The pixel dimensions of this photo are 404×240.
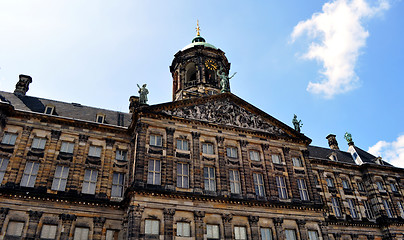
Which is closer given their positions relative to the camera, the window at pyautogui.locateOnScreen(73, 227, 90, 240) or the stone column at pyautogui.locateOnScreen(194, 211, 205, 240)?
the stone column at pyautogui.locateOnScreen(194, 211, 205, 240)

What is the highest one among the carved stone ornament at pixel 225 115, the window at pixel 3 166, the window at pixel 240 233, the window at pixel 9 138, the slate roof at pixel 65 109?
the slate roof at pixel 65 109

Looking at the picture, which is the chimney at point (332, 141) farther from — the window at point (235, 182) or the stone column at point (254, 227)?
the stone column at point (254, 227)

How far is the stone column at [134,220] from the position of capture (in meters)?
22.0

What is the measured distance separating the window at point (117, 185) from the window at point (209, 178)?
700cm

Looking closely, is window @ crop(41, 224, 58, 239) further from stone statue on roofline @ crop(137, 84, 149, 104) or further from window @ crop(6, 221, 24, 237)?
stone statue on roofline @ crop(137, 84, 149, 104)

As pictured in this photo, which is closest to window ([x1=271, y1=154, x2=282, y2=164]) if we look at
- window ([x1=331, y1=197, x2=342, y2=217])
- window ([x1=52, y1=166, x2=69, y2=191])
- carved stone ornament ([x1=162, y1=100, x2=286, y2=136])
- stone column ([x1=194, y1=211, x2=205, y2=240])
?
carved stone ornament ([x1=162, y1=100, x2=286, y2=136])

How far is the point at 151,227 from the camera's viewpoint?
22.9 meters

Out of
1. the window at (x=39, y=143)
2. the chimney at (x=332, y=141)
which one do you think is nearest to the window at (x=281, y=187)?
the chimney at (x=332, y=141)

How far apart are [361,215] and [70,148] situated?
1197 inches

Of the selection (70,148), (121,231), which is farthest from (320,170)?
(70,148)

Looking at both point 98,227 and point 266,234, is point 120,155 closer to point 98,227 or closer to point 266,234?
point 98,227

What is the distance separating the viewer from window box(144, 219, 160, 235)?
22.7 m

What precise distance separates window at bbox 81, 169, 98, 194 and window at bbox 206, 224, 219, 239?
382 inches

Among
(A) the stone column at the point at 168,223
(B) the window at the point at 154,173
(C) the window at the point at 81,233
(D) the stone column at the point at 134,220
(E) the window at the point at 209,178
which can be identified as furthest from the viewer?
(E) the window at the point at 209,178
